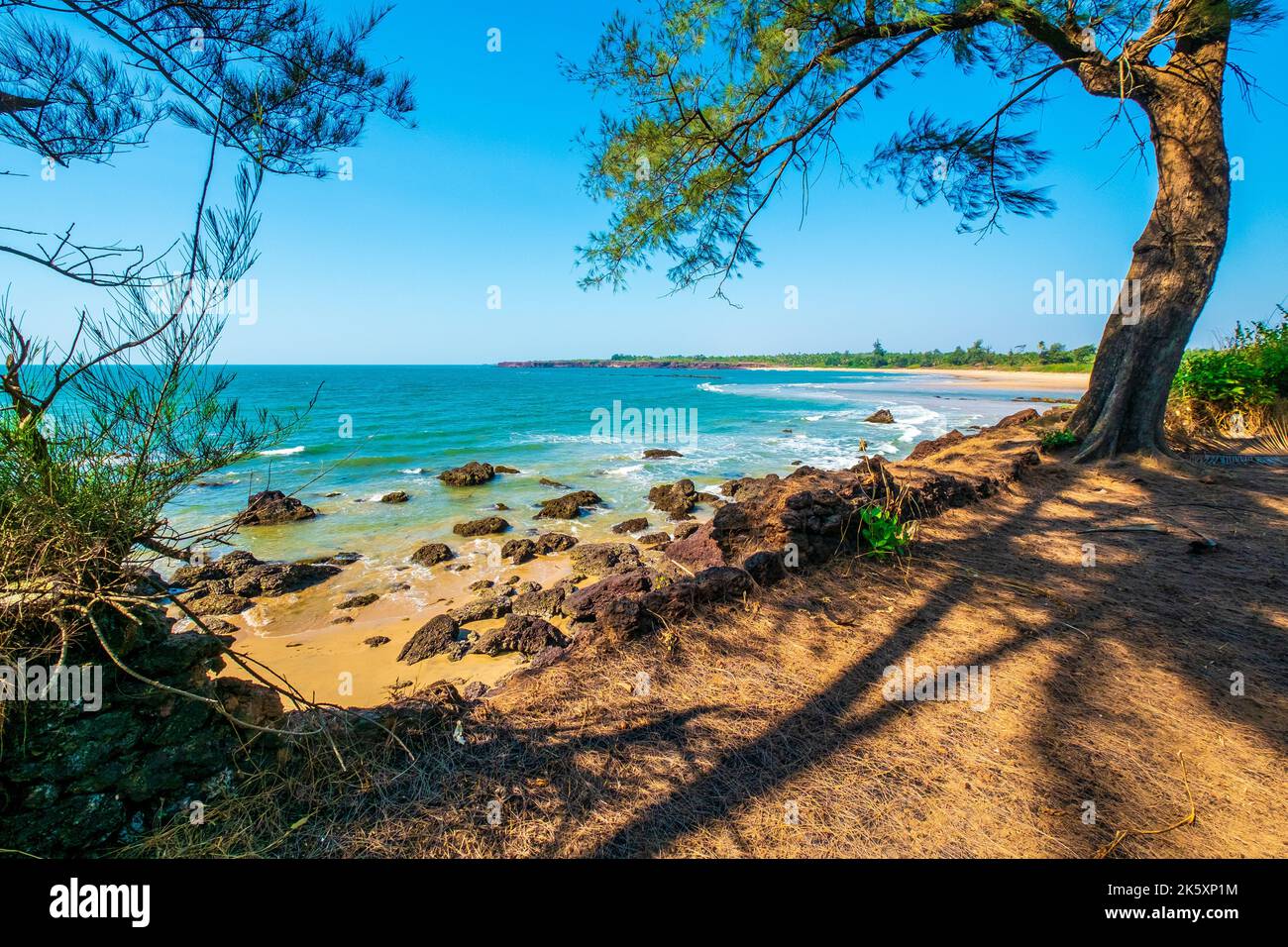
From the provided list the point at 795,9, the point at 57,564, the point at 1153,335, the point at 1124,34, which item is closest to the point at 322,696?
the point at 57,564

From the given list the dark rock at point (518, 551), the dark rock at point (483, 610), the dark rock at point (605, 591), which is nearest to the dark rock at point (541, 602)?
the dark rock at point (483, 610)

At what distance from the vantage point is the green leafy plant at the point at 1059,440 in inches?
277

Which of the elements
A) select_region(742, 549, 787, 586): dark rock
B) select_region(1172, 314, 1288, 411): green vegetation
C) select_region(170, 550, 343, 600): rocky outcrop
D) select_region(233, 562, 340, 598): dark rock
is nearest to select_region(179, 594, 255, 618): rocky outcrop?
select_region(170, 550, 343, 600): rocky outcrop

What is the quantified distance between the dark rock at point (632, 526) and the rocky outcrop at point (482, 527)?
266 cm

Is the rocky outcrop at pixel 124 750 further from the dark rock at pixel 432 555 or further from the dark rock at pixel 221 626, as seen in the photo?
the dark rock at pixel 432 555

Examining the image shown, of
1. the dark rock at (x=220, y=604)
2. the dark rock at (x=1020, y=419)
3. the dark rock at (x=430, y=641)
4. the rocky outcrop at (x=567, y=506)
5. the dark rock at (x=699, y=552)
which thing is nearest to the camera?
the dark rock at (x=699, y=552)

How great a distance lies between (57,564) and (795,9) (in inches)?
235

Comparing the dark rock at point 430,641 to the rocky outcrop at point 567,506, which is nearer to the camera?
the dark rock at point 430,641

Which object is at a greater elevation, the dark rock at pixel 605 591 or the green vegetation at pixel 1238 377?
the green vegetation at pixel 1238 377

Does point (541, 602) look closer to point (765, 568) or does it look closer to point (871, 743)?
point (765, 568)

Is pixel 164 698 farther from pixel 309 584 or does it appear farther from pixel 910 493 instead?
pixel 309 584

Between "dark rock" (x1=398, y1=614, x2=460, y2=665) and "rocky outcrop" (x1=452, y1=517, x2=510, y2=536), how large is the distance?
476cm

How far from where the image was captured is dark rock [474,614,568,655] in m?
5.65

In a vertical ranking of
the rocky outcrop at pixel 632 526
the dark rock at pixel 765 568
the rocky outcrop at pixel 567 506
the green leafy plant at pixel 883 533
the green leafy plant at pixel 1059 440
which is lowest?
the rocky outcrop at pixel 632 526
